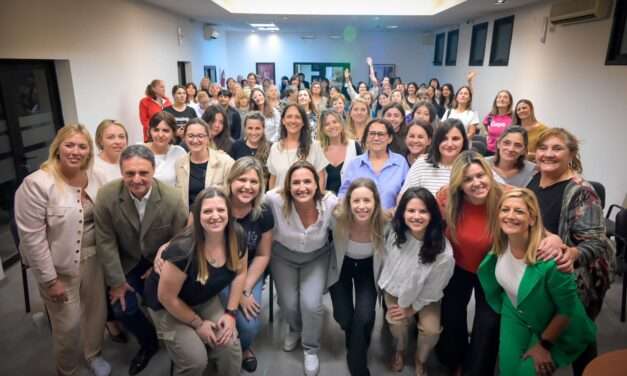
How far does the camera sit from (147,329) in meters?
2.42

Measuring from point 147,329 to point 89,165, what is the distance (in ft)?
3.63

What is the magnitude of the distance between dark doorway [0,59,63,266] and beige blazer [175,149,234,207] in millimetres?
2191

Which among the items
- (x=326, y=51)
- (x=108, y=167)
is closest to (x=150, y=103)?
(x=108, y=167)

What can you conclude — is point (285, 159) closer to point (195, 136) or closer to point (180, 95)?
point (195, 136)

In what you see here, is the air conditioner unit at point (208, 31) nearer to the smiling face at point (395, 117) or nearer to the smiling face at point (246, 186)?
the smiling face at point (395, 117)

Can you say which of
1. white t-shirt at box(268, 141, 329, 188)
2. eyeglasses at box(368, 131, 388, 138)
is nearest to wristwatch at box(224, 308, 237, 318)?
white t-shirt at box(268, 141, 329, 188)

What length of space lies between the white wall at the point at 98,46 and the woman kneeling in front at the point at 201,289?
307 centimetres

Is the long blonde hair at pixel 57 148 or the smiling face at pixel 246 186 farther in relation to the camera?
the smiling face at pixel 246 186

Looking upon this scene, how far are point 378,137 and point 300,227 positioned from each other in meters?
0.98

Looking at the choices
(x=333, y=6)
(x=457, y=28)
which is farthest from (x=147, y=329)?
(x=457, y=28)

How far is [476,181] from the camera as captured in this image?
2.06 meters

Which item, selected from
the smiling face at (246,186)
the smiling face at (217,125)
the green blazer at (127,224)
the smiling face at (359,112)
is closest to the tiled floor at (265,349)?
the green blazer at (127,224)

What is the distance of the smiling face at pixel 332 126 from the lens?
3387 millimetres

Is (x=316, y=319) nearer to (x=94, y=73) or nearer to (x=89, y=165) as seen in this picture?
(x=89, y=165)
